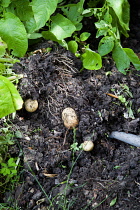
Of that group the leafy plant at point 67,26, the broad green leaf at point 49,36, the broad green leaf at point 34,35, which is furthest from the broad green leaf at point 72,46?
the broad green leaf at point 34,35

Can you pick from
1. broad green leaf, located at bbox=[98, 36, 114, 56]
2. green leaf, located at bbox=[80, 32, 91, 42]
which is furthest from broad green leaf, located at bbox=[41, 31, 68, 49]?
broad green leaf, located at bbox=[98, 36, 114, 56]

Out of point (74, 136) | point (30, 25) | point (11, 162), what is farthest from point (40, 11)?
point (11, 162)

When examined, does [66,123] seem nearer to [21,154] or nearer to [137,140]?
[21,154]

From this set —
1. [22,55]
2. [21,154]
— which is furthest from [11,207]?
[22,55]

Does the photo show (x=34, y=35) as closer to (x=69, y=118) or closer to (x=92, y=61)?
(x=92, y=61)

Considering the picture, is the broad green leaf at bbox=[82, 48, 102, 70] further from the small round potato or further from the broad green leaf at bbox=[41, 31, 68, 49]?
the small round potato
